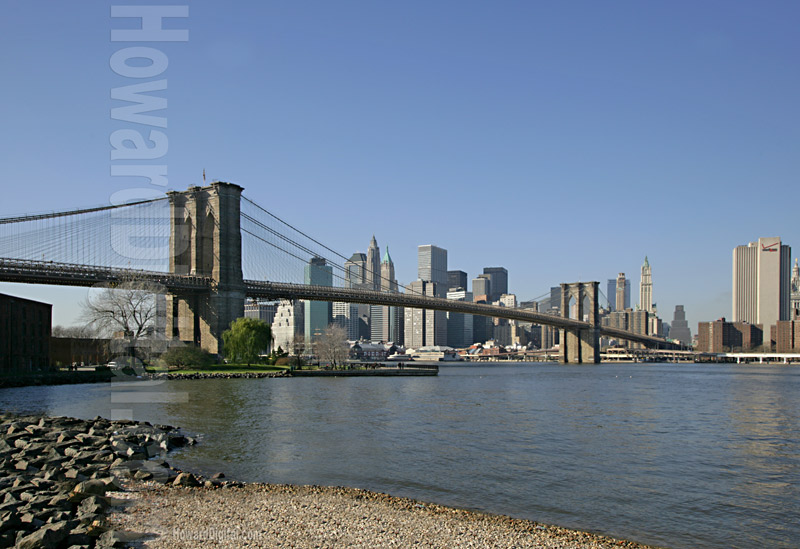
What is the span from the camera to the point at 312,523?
37.9 feet

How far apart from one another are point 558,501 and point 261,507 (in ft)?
22.1

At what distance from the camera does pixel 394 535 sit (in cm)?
1095

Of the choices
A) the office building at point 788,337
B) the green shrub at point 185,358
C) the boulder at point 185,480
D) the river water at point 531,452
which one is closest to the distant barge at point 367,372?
the green shrub at point 185,358

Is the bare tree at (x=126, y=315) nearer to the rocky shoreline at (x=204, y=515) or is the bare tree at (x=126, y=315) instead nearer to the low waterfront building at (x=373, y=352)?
the rocky shoreline at (x=204, y=515)

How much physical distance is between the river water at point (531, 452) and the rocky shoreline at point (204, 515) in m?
1.36

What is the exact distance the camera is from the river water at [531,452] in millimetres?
13359

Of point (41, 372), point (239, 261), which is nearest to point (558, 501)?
point (41, 372)

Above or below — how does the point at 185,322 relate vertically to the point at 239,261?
below

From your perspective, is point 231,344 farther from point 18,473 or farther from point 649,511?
point 649,511

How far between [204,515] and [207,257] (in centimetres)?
6280

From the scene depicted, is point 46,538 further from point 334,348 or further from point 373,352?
point 373,352

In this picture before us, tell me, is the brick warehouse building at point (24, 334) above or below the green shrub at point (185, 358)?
above

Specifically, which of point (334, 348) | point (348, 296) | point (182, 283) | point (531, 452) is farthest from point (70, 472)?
point (334, 348)

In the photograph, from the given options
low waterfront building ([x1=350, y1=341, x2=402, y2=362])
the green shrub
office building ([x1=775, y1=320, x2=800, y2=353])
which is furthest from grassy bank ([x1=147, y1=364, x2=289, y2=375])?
office building ([x1=775, y1=320, x2=800, y2=353])
